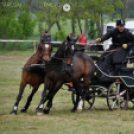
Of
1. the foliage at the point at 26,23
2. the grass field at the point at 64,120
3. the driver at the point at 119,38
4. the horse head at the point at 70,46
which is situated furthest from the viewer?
the foliage at the point at 26,23

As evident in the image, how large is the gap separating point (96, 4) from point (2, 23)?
26.4 ft

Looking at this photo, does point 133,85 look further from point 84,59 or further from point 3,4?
point 3,4

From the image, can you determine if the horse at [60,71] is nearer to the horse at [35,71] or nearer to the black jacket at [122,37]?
the horse at [35,71]

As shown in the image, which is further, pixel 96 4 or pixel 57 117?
pixel 96 4

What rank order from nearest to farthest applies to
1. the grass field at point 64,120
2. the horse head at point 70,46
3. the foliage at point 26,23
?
the grass field at point 64,120 < the horse head at point 70,46 < the foliage at point 26,23

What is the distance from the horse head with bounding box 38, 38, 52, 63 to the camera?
32.1 ft

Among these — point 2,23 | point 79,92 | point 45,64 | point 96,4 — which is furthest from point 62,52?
point 96,4

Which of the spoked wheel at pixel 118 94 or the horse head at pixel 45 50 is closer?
the horse head at pixel 45 50

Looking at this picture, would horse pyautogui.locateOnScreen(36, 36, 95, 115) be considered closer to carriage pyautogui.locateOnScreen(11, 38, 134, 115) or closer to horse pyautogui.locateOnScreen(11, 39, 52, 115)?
carriage pyautogui.locateOnScreen(11, 38, 134, 115)

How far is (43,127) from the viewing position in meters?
8.04

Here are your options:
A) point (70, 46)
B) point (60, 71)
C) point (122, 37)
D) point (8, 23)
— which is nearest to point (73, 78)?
point (60, 71)

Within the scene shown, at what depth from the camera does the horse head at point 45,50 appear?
32.1 ft

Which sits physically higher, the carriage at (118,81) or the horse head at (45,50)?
the horse head at (45,50)

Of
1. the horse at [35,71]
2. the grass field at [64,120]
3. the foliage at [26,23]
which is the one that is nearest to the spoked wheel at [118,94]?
the grass field at [64,120]
